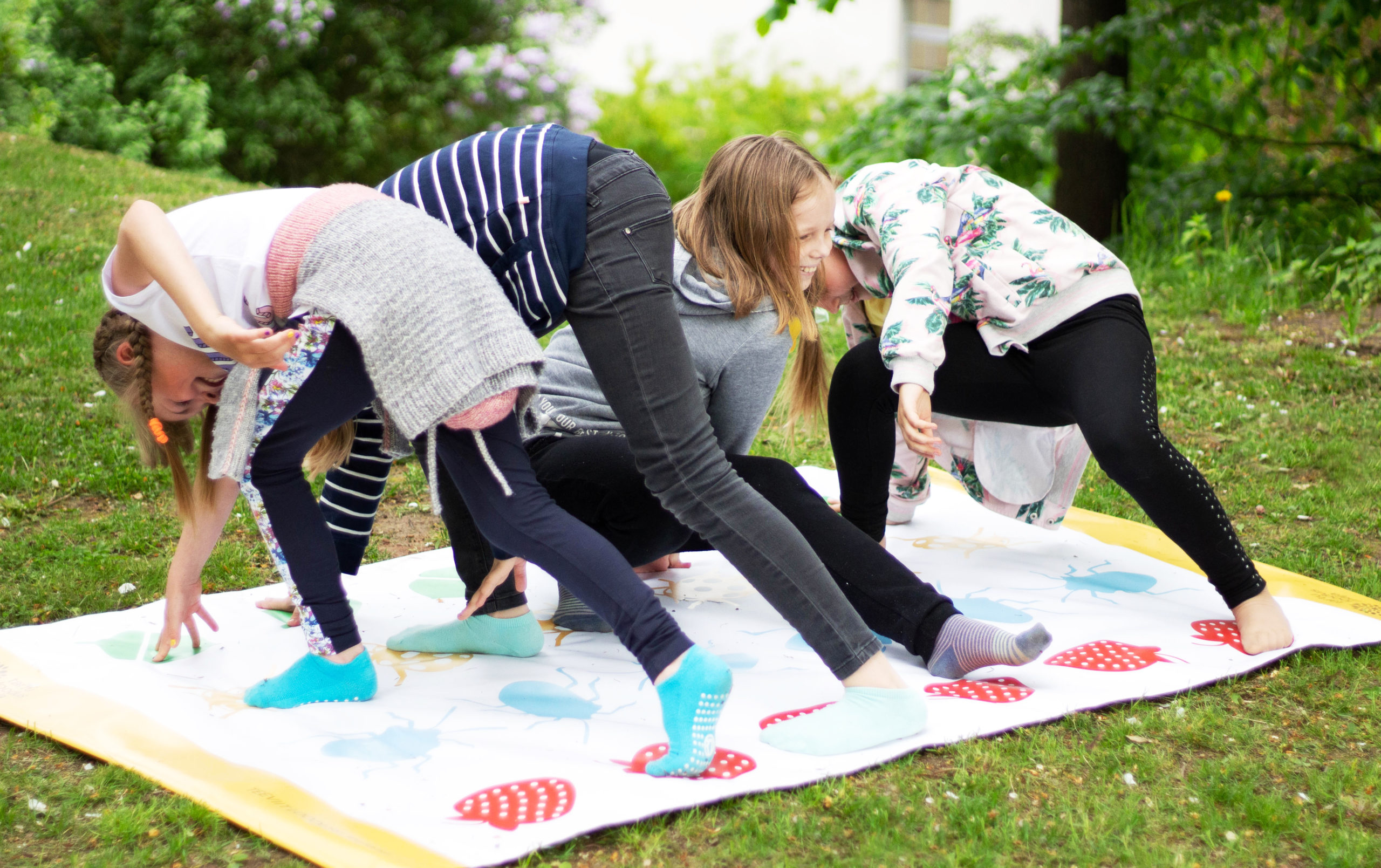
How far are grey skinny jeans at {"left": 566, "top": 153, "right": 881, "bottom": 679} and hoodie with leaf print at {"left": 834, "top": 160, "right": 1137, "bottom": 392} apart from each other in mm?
708

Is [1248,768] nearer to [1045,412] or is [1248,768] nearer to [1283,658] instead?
[1283,658]

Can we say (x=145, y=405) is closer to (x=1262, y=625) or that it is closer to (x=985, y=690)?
(x=985, y=690)

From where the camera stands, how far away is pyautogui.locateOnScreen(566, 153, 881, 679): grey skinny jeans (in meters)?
1.74

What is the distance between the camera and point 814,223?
7.09ft

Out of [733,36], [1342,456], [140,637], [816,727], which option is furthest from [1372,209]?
[733,36]

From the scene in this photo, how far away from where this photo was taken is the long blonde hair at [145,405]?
1.89 m

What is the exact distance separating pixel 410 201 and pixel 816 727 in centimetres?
109

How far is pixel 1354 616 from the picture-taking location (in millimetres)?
2361

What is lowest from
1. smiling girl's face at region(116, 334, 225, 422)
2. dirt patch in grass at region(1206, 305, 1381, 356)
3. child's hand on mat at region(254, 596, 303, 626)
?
dirt patch in grass at region(1206, 305, 1381, 356)

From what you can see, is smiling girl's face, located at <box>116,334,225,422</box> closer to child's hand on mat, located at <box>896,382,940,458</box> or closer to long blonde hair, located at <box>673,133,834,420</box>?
long blonde hair, located at <box>673,133,834,420</box>

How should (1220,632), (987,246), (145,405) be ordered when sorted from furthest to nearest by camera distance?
(987,246)
(1220,632)
(145,405)

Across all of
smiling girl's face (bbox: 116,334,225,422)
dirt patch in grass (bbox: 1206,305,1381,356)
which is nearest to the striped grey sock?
smiling girl's face (bbox: 116,334,225,422)

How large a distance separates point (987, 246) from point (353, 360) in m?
1.38

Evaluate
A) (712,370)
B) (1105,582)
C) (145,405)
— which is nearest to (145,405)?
(145,405)
